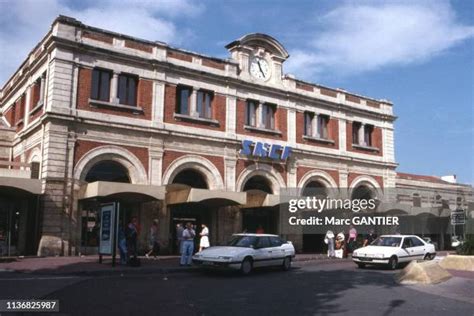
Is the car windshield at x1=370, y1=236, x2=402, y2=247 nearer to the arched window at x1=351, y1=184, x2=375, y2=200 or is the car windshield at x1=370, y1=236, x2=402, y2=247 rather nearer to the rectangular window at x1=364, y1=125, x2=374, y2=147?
the arched window at x1=351, y1=184, x2=375, y2=200

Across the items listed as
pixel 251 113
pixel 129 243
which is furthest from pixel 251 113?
pixel 129 243

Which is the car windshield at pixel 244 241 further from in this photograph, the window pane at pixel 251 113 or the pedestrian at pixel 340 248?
the window pane at pixel 251 113

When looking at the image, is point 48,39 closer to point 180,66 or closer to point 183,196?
point 180,66

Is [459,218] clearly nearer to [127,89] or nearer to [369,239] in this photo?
[369,239]

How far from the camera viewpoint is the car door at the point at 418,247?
70.3 ft

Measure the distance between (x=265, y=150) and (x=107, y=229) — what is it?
39.8 feet

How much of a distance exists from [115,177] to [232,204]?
5.85m

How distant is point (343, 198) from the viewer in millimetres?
31984

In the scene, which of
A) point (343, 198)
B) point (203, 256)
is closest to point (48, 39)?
point (203, 256)

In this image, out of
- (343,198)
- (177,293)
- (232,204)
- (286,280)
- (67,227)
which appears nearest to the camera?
(177,293)

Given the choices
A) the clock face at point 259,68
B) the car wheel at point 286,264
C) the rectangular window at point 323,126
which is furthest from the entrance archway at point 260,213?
the car wheel at point 286,264

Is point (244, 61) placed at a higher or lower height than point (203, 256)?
higher

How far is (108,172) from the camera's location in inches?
926

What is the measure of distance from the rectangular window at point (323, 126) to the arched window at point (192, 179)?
932cm
